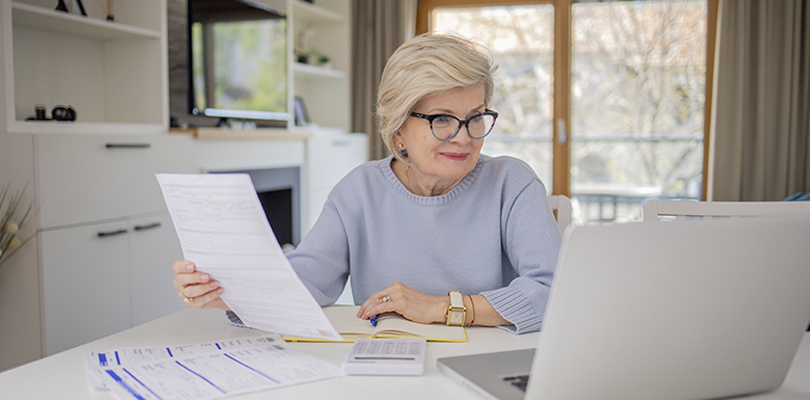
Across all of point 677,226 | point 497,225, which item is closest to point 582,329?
point 677,226

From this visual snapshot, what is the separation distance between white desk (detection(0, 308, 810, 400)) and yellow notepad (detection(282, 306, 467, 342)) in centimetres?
2

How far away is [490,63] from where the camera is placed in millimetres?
1302

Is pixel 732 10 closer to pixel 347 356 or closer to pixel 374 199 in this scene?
pixel 374 199

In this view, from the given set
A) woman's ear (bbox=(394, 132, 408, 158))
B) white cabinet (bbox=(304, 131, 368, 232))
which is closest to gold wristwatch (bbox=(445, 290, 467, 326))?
woman's ear (bbox=(394, 132, 408, 158))

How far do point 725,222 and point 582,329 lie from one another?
177 mm

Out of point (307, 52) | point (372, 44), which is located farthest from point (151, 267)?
point (372, 44)

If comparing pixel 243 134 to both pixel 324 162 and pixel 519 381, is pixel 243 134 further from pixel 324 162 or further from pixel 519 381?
pixel 519 381

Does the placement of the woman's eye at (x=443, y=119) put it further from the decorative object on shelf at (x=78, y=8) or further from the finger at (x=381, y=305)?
the decorative object on shelf at (x=78, y=8)

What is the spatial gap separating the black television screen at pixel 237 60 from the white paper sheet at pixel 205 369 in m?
2.16

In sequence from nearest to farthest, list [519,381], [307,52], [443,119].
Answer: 1. [519,381]
2. [443,119]
3. [307,52]

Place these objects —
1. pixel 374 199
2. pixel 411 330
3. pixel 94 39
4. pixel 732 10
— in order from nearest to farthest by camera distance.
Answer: pixel 411 330 < pixel 374 199 < pixel 94 39 < pixel 732 10

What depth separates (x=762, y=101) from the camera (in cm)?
371

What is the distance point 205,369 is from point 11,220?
149cm

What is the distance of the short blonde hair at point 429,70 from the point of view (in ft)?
3.98
